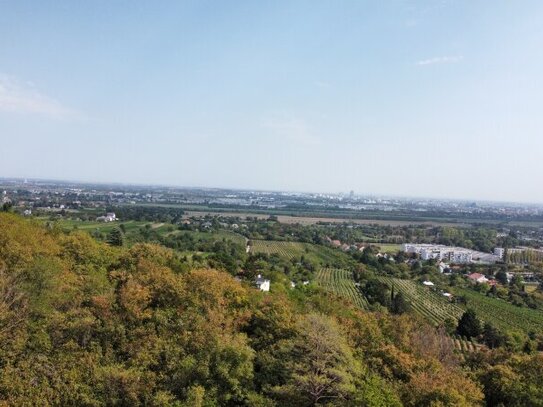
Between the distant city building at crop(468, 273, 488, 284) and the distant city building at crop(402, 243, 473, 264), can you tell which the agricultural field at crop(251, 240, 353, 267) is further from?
the distant city building at crop(402, 243, 473, 264)

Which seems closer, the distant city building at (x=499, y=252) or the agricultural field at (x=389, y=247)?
the distant city building at (x=499, y=252)

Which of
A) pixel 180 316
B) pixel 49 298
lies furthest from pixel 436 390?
pixel 49 298

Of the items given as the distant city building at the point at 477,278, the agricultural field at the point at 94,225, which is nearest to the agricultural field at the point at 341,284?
the distant city building at the point at 477,278

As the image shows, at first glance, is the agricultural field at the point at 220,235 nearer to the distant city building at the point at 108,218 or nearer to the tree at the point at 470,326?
the distant city building at the point at 108,218

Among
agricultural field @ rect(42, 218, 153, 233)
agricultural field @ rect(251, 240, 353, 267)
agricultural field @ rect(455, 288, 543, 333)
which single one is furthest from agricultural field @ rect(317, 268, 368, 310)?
agricultural field @ rect(42, 218, 153, 233)

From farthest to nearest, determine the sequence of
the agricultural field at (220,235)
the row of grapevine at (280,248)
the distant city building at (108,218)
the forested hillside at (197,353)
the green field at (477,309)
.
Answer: the distant city building at (108,218) → the agricultural field at (220,235) → the row of grapevine at (280,248) → the green field at (477,309) → the forested hillside at (197,353)

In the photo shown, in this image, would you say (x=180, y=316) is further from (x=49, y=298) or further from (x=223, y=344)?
(x=49, y=298)
